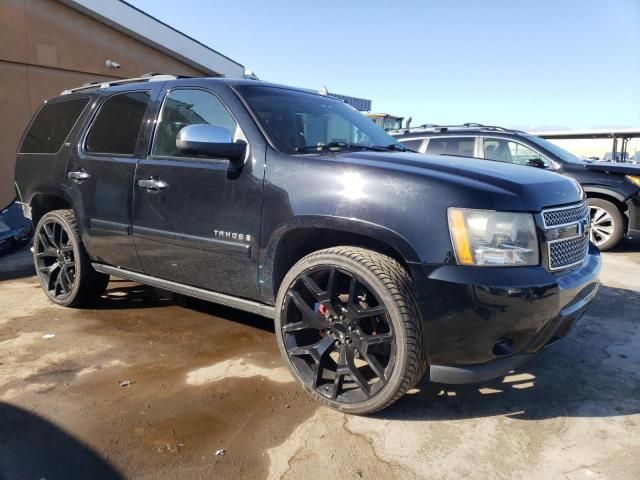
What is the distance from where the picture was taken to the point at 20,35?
28.9ft

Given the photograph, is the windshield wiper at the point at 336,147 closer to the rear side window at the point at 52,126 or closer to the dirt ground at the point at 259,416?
the dirt ground at the point at 259,416

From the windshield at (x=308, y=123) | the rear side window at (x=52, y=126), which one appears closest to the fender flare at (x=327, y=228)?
the windshield at (x=308, y=123)

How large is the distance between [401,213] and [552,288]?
2.68ft

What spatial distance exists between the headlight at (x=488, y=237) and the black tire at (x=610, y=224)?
575 cm

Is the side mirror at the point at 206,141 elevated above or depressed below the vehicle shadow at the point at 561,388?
above

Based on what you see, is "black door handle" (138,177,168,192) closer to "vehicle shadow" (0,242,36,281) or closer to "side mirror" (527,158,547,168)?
"vehicle shadow" (0,242,36,281)

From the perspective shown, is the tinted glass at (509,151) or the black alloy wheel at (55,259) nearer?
the black alloy wheel at (55,259)

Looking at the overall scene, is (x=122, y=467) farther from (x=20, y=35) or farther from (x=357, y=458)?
(x=20, y=35)

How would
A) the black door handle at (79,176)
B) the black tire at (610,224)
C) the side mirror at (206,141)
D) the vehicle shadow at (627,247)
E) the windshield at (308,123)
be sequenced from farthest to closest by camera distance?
the vehicle shadow at (627,247) → the black tire at (610,224) → the black door handle at (79,176) → the windshield at (308,123) → the side mirror at (206,141)

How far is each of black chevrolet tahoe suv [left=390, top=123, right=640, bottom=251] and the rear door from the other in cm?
445

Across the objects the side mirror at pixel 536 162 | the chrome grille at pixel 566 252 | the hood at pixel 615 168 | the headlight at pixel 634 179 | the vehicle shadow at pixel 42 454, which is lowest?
the vehicle shadow at pixel 42 454

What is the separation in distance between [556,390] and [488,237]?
4.14ft

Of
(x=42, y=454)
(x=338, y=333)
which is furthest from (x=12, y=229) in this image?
(x=338, y=333)

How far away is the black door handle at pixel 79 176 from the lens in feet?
13.0
